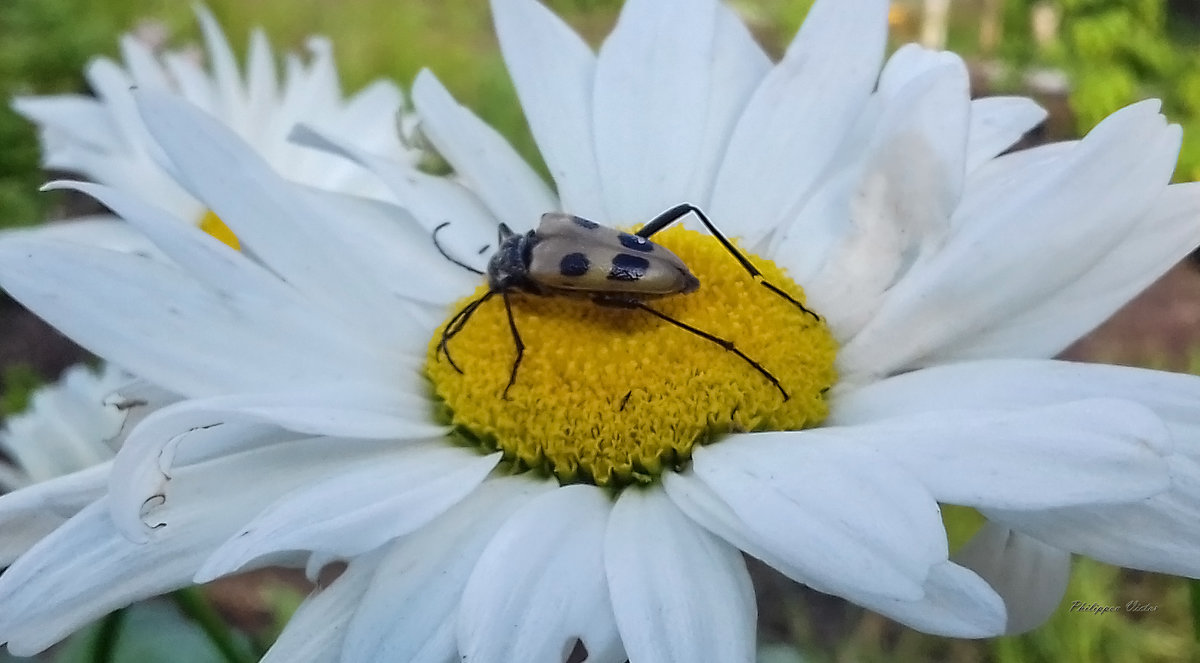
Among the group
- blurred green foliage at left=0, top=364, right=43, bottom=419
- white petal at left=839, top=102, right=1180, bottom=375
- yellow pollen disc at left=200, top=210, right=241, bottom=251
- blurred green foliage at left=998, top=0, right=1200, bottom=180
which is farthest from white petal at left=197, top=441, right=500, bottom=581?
blurred green foliage at left=998, top=0, right=1200, bottom=180

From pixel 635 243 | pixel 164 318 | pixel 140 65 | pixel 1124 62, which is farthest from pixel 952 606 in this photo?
pixel 1124 62

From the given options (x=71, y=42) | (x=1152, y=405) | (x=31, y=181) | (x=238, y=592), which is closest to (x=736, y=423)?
(x=1152, y=405)

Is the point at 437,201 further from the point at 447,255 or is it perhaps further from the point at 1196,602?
the point at 1196,602

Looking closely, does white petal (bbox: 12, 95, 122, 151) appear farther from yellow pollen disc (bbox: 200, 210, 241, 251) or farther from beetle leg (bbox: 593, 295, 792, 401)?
beetle leg (bbox: 593, 295, 792, 401)

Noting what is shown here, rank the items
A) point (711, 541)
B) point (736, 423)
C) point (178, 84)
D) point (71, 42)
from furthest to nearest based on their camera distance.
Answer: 1. point (71, 42)
2. point (178, 84)
3. point (736, 423)
4. point (711, 541)

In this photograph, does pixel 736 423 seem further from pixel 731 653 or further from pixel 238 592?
pixel 238 592

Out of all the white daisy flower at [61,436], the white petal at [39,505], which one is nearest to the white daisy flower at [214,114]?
the white daisy flower at [61,436]

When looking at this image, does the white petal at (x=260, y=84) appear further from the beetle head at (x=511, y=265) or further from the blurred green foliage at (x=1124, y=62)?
the blurred green foliage at (x=1124, y=62)
